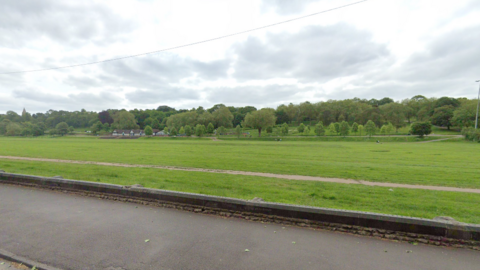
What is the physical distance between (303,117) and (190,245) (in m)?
141

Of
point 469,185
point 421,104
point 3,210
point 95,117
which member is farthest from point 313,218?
point 95,117

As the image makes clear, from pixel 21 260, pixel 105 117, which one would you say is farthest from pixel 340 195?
pixel 105 117

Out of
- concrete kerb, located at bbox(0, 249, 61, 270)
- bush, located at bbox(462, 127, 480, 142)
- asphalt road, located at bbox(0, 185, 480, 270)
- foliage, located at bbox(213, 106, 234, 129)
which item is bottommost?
bush, located at bbox(462, 127, 480, 142)

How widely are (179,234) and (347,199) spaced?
5.89m

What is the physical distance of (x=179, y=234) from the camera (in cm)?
488

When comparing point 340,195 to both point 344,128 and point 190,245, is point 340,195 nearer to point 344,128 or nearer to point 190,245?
point 190,245

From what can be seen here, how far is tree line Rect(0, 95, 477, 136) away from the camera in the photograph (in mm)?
90312

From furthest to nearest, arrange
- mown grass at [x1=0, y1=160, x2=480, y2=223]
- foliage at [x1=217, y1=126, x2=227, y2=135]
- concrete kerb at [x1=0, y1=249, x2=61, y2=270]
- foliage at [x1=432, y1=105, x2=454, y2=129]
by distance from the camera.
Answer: foliage at [x1=217, y1=126, x2=227, y2=135] → foliage at [x1=432, y1=105, x2=454, y2=129] → mown grass at [x1=0, y1=160, x2=480, y2=223] → concrete kerb at [x1=0, y1=249, x2=61, y2=270]

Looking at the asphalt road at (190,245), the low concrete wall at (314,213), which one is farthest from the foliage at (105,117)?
the asphalt road at (190,245)

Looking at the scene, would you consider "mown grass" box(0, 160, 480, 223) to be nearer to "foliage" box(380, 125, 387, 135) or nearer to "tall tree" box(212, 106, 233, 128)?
"foliage" box(380, 125, 387, 135)

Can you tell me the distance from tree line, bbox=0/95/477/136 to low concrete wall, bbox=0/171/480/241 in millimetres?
83024

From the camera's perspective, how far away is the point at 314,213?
5156 mm

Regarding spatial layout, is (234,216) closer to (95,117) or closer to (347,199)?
(347,199)

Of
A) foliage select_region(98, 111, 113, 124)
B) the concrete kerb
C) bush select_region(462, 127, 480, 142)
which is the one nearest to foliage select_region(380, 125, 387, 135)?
bush select_region(462, 127, 480, 142)
